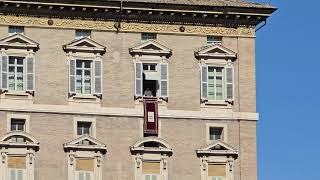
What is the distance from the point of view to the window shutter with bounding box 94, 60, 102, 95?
107 m

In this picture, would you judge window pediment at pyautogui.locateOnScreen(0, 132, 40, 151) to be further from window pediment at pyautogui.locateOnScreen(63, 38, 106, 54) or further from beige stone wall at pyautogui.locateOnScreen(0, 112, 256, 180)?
window pediment at pyautogui.locateOnScreen(63, 38, 106, 54)

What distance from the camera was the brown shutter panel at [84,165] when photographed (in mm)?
105500

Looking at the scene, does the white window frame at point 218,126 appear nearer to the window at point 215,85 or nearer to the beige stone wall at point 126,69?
the beige stone wall at point 126,69

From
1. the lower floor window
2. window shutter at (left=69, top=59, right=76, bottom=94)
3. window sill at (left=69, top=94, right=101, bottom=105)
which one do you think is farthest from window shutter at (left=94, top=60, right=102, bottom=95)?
the lower floor window

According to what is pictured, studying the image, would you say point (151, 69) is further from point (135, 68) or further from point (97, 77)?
point (97, 77)

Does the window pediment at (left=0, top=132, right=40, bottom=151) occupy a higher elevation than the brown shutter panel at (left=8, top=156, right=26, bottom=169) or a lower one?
higher

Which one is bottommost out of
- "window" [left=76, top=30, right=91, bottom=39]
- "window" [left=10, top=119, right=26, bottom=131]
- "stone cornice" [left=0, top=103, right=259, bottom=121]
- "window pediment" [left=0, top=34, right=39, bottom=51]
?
"window" [left=10, top=119, right=26, bottom=131]

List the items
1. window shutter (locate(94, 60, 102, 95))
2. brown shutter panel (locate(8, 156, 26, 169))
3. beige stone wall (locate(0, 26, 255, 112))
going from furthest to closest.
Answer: window shutter (locate(94, 60, 102, 95)) → beige stone wall (locate(0, 26, 255, 112)) → brown shutter panel (locate(8, 156, 26, 169))

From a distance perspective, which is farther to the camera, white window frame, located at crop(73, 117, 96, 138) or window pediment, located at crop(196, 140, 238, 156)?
window pediment, located at crop(196, 140, 238, 156)

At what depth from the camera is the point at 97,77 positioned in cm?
10706

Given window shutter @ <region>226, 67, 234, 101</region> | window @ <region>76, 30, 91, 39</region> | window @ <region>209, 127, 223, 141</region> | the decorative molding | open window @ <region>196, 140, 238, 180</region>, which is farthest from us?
window shutter @ <region>226, 67, 234, 101</region>

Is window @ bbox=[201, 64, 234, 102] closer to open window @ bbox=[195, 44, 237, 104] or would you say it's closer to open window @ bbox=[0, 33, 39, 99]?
open window @ bbox=[195, 44, 237, 104]

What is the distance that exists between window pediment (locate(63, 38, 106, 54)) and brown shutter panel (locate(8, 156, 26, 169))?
7.35 meters

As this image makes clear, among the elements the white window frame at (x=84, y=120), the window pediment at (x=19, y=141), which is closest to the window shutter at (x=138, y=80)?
the white window frame at (x=84, y=120)
